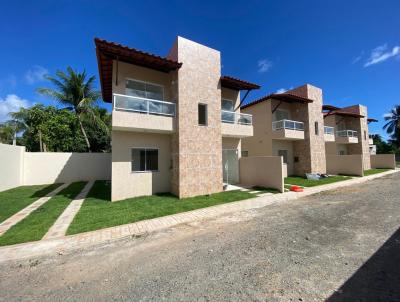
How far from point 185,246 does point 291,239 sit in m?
2.73

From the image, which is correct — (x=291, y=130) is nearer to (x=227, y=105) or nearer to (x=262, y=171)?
(x=262, y=171)

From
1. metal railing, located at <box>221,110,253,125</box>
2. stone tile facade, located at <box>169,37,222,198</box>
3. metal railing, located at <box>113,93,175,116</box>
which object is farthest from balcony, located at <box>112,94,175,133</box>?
metal railing, located at <box>221,110,253,125</box>

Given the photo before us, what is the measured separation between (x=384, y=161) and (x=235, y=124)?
26.5 metres

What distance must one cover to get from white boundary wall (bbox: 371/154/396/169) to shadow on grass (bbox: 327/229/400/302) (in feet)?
100

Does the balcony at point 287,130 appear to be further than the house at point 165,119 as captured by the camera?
Yes

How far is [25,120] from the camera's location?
23.0 m

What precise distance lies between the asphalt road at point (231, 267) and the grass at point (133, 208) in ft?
5.57

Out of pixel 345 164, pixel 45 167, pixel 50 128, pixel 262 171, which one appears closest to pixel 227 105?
pixel 262 171

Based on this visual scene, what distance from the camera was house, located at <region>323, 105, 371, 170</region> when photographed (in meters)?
24.6

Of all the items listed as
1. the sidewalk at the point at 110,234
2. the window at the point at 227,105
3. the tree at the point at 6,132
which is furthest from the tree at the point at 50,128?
the sidewalk at the point at 110,234

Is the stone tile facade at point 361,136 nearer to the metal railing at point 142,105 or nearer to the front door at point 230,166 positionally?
the front door at point 230,166

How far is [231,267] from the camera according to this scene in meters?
3.89

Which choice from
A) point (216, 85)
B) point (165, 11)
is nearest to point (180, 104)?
point (216, 85)

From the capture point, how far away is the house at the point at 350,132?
80.7 feet
